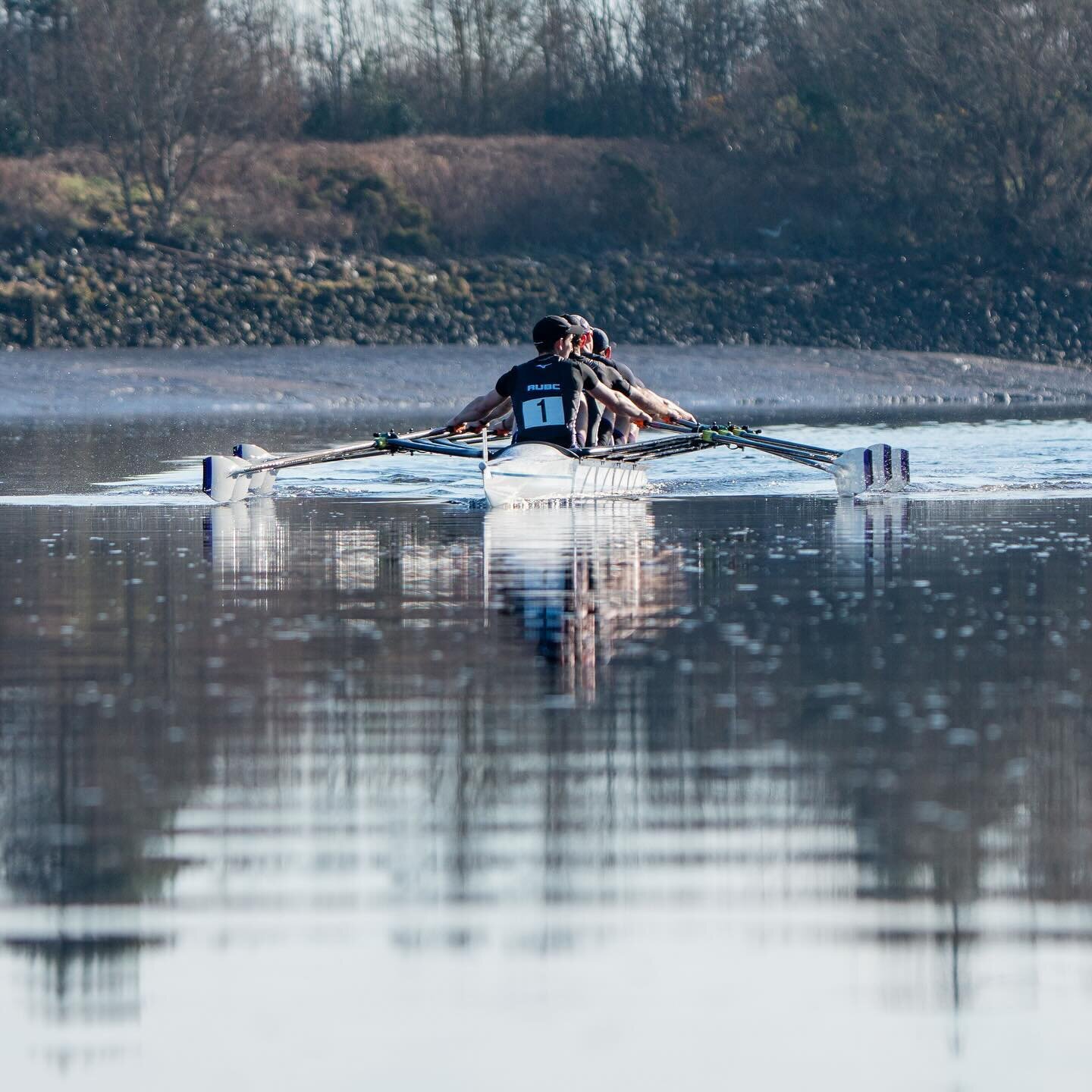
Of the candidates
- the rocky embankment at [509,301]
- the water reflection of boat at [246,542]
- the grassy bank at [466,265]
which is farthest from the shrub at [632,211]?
the water reflection of boat at [246,542]

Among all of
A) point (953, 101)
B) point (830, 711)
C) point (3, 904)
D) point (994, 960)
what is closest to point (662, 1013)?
point (994, 960)

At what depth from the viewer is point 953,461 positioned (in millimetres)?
22406

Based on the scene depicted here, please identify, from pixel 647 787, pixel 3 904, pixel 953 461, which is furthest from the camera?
pixel 953 461

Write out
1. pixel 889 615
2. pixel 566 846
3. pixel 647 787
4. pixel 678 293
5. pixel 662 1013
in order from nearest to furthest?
pixel 662 1013 → pixel 566 846 → pixel 647 787 → pixel 889 615 → pixel 678 293

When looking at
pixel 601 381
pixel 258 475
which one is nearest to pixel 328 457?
pixel 258 475

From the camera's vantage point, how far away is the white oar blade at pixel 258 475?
18172mm

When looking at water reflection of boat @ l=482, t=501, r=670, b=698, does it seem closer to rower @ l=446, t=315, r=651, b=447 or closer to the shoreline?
rower @ l=446, t=315, r=651, b=447

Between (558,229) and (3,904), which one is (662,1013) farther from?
(558,229)

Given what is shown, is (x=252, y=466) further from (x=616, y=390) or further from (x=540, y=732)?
(x=540, y=732)

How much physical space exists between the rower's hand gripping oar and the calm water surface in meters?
6.13

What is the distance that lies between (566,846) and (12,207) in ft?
144

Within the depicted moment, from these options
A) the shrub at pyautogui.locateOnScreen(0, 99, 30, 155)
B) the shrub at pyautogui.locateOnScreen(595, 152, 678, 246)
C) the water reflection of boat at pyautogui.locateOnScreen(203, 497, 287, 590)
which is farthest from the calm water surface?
the shrub at pyautogui.locateOnScreen(595, 152, 678, 246)

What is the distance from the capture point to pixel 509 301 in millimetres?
50406

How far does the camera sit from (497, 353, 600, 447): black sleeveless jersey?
16969 millimetres
